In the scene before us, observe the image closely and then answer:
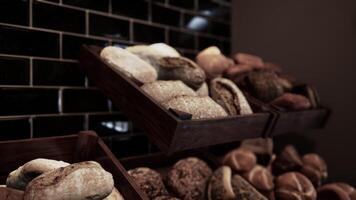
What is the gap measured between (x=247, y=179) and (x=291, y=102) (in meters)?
0.35

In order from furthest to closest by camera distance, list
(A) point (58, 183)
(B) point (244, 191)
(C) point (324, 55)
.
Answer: (C) point (324, 55) → (B) point (244, 191) → (A) point (58, 183)

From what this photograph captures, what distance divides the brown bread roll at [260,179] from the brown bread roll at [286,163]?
0.40 ft

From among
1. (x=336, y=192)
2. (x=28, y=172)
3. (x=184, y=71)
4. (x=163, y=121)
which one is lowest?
(x=336, y=192)

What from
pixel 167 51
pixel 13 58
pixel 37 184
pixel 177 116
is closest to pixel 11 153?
pixel 37 184

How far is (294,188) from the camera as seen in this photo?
112cm

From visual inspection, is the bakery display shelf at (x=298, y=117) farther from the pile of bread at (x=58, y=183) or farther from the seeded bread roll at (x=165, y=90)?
the pile of bread at (x=58, y=183)

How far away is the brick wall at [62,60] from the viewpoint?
39.8 inches

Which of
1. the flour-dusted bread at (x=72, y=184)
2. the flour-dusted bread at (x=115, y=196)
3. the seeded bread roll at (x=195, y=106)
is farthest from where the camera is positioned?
the seeded bread roll at (x=195, y=106)

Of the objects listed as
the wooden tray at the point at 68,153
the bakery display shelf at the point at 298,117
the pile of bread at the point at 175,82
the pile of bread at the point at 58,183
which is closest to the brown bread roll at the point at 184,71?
the pile of bread at the point at 175,82

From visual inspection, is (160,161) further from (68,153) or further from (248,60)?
(248,60)

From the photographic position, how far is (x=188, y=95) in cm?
94

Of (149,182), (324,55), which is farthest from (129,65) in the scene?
(324,55)

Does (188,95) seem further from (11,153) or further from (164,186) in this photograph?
(11,153)

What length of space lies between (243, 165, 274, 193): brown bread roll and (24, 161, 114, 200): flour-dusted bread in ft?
2.08
